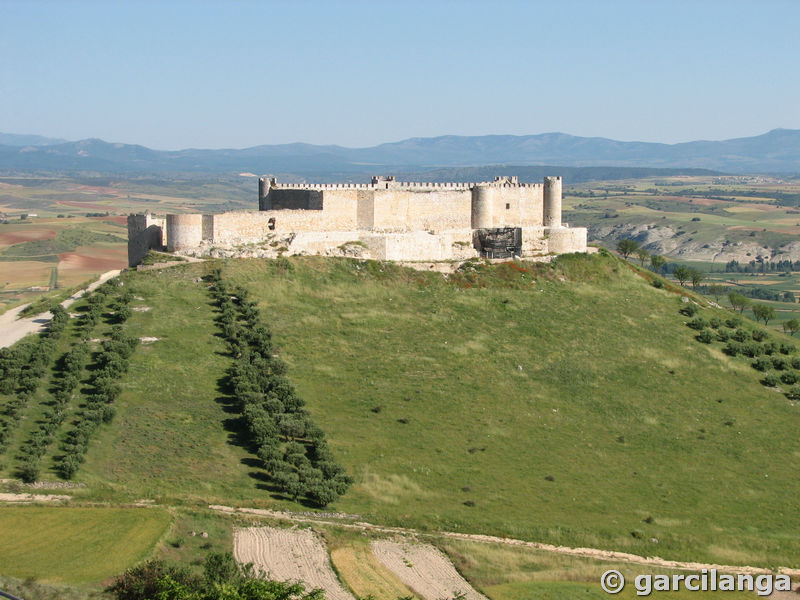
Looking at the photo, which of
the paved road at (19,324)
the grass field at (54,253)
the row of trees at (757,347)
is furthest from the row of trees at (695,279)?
the paved road at (19,324)

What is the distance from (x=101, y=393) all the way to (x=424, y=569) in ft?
48.1

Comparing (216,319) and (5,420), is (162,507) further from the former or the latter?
(216,319)

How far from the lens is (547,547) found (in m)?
32.1

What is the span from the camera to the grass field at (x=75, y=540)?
2556 centimetres

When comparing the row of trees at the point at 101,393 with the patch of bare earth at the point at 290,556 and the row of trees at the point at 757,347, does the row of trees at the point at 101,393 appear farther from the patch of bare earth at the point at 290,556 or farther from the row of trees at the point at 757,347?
the row of trees at the point at 757,347

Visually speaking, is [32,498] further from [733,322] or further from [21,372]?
[733,322]

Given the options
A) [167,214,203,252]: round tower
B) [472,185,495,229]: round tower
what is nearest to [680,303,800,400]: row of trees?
[472,185,495,229]: round tower

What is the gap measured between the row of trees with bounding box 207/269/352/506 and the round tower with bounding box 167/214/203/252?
6.17 meters

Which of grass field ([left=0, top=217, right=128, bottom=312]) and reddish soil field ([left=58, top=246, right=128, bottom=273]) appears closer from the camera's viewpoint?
grass field ([left=0, top=217, right=128, bottom=312])

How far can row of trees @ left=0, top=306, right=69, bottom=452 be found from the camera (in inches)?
1380

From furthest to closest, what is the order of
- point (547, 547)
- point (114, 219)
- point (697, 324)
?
1. point (114, 219)
2. point (697, 324)
3. point (547, 547)

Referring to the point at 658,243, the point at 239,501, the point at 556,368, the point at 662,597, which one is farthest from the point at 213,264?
the point at 658,243

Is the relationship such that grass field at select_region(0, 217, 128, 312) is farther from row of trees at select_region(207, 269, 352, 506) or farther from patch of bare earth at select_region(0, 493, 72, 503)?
patch of bare earth at select_region(0, 493, 72, 503)
